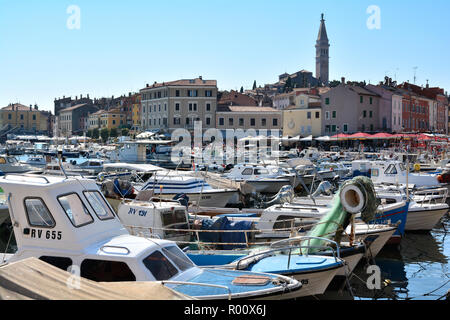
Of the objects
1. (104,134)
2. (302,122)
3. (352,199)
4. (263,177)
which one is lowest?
(263,177)

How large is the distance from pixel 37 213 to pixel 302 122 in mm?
66692

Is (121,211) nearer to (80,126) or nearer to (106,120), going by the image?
(106,120)

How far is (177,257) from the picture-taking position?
8680mm

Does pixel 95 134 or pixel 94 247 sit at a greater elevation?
pixel 95 134

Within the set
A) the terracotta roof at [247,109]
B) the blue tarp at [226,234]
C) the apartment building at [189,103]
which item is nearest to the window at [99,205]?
the blue tarp at [226,234]

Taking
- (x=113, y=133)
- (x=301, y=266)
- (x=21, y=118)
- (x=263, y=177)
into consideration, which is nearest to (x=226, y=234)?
(x=301, y=266)

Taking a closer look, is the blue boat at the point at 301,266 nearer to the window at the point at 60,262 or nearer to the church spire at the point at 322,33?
the window at the point at 60,262

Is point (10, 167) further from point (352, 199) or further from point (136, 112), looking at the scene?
point (136, 112)

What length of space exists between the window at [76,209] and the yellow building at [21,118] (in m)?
121

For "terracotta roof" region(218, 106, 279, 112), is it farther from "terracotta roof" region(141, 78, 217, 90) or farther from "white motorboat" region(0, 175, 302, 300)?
"white motorboat" region(0, 175, 302, 300)

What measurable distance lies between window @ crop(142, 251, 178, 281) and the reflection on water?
194 inches

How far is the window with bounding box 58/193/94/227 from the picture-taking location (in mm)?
8984

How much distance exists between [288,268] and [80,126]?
12433 centimetres

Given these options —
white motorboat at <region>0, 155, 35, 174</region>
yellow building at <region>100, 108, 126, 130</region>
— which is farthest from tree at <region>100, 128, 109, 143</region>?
white motorboat at <region>0, 155, 35, 174</region>
